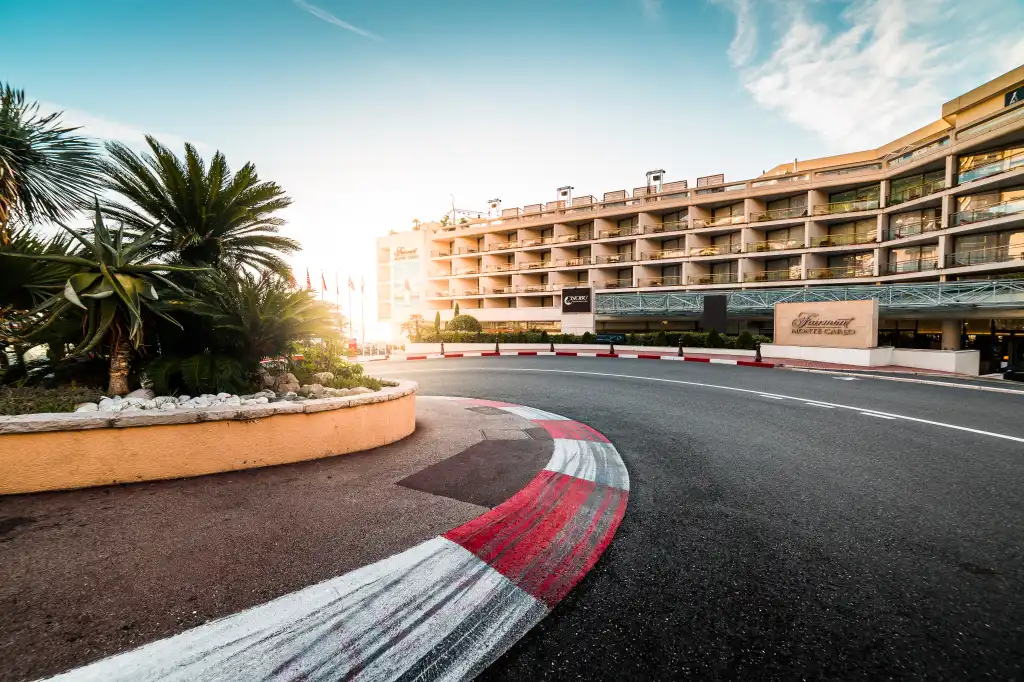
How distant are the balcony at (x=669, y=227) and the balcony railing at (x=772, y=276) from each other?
711cm

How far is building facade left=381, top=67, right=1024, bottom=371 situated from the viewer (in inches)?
928

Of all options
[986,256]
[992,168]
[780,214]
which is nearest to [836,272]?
[780,214]

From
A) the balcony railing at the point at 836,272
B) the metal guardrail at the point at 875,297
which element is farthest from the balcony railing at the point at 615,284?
the balcony railing at the point at 836,272

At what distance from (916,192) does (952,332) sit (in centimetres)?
1101

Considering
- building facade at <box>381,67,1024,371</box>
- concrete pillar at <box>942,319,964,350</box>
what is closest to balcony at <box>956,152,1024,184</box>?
building facade at <box>381,67,1024,371</box>

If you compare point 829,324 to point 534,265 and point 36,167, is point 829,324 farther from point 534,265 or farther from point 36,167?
point 534,265

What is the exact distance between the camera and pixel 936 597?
2.10 m

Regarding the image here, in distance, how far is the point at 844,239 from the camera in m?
32.1

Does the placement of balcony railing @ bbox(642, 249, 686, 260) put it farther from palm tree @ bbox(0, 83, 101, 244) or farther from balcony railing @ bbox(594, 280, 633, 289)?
palm tree @ bbox(0, 83, 101, 244)

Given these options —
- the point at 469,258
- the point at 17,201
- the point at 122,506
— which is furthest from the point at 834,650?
the point at 469,258

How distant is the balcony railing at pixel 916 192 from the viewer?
2741 cm

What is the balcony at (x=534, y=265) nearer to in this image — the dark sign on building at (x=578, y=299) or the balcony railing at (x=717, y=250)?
the dark sign on building at (x=578, y=299)

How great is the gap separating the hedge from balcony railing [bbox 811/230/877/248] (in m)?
12.1

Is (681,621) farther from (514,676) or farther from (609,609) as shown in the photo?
(514,676)
